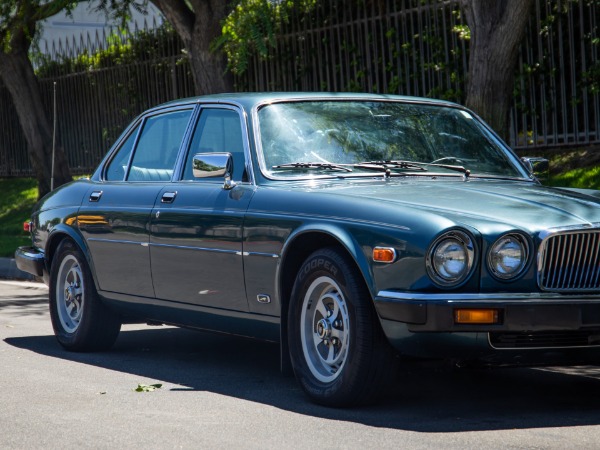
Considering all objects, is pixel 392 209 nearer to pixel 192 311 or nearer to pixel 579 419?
pixel 579 419

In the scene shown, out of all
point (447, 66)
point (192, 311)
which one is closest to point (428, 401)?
point (192, 311)

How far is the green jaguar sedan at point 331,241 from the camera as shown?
5426 mm

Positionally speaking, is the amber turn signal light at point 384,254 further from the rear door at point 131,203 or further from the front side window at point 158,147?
the front side window at point 158,147

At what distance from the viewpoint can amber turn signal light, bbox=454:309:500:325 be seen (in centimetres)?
532

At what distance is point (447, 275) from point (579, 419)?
0.95 meters

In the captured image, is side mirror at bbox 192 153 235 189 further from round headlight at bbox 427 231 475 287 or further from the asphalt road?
round headlight at bbox 427 231 475 287

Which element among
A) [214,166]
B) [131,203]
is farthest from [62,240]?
[214,166]

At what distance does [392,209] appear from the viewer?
5.69 meters

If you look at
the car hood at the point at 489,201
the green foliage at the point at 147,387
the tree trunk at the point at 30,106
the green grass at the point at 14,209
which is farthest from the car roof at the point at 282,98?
the tree trunk at the point at 30,106

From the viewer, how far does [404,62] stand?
15.3 metres

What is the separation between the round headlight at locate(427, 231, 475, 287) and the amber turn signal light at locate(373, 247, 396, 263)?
0.19 m

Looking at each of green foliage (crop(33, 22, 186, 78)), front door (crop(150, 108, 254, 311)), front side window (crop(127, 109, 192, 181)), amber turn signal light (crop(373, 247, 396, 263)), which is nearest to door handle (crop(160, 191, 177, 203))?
front door (crop(150, 108, 254, 311))

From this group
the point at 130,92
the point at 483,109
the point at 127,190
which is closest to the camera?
the point at 127,190

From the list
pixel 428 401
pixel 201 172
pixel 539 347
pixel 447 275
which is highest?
pixel 201 172
